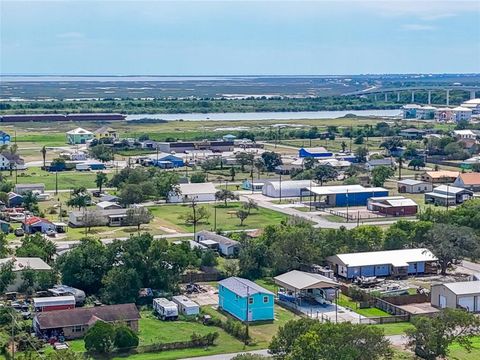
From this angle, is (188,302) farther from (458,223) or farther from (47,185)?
(47,185)

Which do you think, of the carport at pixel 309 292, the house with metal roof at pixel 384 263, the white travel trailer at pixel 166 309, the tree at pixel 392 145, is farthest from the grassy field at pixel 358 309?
the tree at pixel 392 145

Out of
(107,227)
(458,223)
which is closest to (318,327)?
(458,223)

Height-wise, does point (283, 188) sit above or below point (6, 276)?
below

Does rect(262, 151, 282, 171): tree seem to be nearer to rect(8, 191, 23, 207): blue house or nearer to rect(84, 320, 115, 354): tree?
rect(8, 191, 23, 207): blue house

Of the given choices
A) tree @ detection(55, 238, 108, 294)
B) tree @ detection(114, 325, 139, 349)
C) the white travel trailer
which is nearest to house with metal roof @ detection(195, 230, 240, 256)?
tree @ detection(55, 238, 108, 294)

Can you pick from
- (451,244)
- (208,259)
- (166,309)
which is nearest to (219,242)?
(208,259)

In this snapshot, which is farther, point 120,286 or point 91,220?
point 91,220

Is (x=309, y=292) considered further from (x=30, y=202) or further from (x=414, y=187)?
(x=414, y=187)
